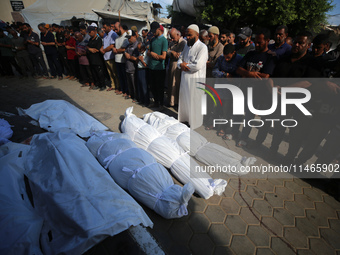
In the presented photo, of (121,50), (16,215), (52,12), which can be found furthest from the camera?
(52,12)

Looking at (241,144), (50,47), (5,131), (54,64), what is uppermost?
(50,47)

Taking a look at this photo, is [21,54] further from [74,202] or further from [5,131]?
[74,202]

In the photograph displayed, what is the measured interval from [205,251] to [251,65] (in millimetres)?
2721

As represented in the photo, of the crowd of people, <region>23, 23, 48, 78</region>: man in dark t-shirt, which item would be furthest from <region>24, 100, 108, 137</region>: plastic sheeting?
<region>23, 23, 48, 78</region>: man in dark t-shirt

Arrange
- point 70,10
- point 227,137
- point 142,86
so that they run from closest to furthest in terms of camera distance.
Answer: point 227,137 < point 142,86 < point 70,10

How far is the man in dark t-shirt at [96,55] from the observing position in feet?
17.4

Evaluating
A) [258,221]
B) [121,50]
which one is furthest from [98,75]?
[258,221]

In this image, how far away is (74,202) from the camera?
1.67 metres

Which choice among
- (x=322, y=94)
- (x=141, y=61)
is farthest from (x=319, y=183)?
(x=141, y=61)

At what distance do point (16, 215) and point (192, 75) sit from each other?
330 centimetres

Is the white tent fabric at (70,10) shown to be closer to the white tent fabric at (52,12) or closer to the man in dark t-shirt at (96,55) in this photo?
the white tent fabric at (52,12)

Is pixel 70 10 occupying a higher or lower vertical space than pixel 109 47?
higher

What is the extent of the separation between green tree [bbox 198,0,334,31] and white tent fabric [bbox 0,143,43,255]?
45.8 feet

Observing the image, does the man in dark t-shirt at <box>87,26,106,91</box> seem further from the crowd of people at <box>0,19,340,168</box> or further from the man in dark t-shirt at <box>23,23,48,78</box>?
the man in dark t-shirt at <box>23,23,48,78</box>
